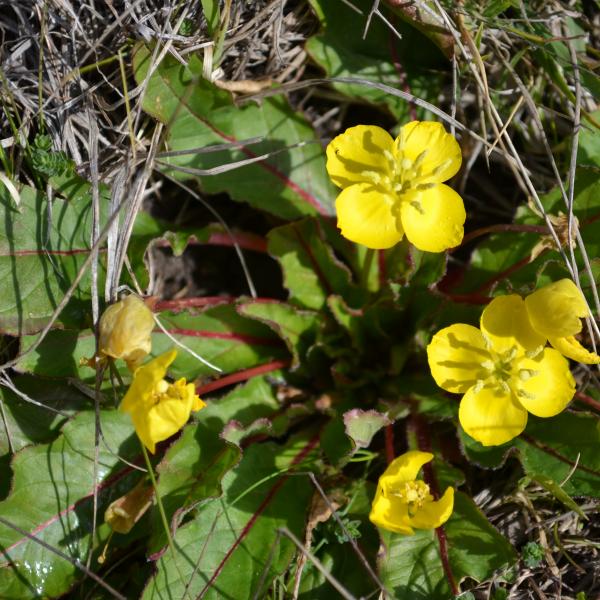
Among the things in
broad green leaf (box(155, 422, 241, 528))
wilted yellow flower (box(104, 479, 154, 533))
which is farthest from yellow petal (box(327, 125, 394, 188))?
wilted yellow flower (box(104, 479, 154, 533))

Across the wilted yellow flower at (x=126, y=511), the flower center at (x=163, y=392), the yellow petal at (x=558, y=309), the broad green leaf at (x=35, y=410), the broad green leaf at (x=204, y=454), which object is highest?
the yellow petal at (x=558, y=309)

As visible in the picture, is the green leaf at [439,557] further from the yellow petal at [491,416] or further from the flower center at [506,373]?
the flower center at [506,373]

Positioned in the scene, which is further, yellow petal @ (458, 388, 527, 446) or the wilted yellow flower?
the wilted yellow flower

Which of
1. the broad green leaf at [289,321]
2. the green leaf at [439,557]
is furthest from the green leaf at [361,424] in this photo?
the broad green leaf at [289,321]

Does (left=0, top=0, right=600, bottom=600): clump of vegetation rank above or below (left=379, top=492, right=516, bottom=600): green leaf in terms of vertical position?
above

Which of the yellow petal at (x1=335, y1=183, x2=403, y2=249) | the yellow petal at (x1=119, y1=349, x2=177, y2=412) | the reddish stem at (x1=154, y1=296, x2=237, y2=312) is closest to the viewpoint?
the yellow petal at (x1=119, y1=349, x2=177, y2=412)

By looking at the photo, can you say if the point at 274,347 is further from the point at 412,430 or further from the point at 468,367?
the point at 468,367

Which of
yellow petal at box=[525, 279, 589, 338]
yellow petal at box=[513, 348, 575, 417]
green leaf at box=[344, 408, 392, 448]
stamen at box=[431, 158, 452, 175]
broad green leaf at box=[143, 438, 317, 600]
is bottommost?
broad green leaf at box=[143, 438, 317, 600]

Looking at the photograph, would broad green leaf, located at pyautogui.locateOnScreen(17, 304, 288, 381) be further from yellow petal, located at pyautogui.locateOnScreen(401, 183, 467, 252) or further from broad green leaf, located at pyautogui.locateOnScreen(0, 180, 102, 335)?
yellow petal, located at pyautogui.locateOnScreen(401, 183, 467, 252)
